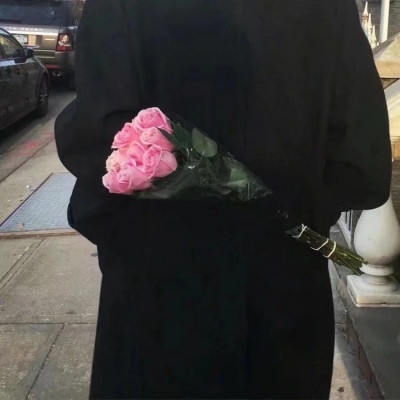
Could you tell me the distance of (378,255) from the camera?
3.07 meters

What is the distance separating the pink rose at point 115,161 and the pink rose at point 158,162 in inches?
2.2

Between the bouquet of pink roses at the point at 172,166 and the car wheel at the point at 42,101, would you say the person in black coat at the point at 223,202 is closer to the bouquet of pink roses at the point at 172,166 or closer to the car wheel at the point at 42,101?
the bouquet of pink roses at the point at 172,166

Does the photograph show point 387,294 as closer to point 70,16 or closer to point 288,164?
point 288,164

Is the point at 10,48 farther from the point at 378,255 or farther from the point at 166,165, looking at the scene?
the point at 166,165

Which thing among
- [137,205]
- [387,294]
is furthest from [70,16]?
[137,205]

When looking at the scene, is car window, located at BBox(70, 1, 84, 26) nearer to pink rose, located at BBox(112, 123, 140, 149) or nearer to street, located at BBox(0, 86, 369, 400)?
street, located at BBox(0, 86, 369, 400)

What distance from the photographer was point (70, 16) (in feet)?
38.0

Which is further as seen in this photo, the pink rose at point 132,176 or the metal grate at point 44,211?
the metal grate at point 44,211

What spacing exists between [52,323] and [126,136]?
2.39 meters

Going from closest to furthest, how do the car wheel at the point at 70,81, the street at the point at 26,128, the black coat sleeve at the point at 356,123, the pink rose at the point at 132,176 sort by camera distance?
the pink rose at the point at 132,176 < the black coat sleeve at the point at 356,123 < the street at the point at 26,128 < the car wheel at the point at 70,81

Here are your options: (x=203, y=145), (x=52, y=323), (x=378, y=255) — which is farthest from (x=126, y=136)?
(x=52, y=323)

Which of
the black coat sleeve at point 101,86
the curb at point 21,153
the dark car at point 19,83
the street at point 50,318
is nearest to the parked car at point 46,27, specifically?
the dark car at point 19,83

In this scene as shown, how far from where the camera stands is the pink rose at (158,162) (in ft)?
4.42

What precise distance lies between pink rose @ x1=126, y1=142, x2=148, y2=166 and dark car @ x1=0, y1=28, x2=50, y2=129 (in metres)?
6.99
